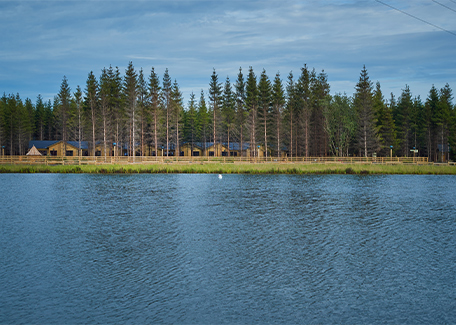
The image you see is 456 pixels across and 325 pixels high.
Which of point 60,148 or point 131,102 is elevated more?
point 131,102

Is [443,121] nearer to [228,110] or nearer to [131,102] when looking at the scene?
[228,110]

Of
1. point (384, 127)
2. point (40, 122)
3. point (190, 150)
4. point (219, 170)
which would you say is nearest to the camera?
point (219, 170)

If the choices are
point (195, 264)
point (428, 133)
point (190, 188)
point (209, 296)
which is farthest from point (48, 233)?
point (428, 133)

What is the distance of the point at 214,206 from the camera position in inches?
1098

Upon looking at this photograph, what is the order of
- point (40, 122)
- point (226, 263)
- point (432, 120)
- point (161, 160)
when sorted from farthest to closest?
point (40, 122)
point (432, 120)
point (161, 160)
point (226, 263)

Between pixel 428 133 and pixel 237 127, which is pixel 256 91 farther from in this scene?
pixel 428 133

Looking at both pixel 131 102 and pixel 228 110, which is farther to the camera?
pixel 228 110

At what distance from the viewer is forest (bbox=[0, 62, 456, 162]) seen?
83.3 m

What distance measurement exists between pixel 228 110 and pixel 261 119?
1418 cm

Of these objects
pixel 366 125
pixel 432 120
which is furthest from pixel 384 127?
pixel 432 120

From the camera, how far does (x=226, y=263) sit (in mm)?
14281

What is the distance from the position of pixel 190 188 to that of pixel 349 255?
25398mm

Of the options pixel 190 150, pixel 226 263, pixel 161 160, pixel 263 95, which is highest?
pixel 263 95

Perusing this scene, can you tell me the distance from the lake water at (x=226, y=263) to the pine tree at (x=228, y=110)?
6662cm
